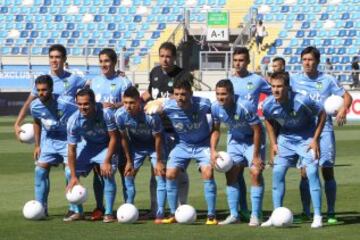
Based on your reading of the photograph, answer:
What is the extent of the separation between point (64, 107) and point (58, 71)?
57 centimetres

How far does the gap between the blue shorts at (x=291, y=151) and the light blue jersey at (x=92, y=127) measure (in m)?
1.93

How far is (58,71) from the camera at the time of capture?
12219mm

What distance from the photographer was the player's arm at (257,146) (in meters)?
10.8

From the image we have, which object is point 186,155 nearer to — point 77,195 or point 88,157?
point 88,157

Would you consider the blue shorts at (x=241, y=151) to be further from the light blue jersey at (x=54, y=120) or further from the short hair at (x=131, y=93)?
the light blue jersey at (x=54, y=120)

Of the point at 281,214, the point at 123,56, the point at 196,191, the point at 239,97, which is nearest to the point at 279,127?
the point at 239,97

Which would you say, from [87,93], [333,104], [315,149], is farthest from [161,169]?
[333,104]

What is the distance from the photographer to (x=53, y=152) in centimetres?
1188

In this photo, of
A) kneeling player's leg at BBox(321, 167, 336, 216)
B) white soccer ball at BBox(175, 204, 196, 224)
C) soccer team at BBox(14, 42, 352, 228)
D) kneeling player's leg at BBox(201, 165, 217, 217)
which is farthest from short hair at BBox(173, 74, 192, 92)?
kneeling player's leg at BBox(321, 167, 336, 216)

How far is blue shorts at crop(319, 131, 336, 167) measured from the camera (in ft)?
A: 36.4

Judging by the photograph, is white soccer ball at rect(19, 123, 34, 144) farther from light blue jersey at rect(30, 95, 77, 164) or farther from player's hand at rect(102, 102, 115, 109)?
player's hand at rect(102, 102, 115, 109)

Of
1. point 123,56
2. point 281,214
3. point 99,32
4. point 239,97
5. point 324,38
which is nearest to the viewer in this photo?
point 281,214

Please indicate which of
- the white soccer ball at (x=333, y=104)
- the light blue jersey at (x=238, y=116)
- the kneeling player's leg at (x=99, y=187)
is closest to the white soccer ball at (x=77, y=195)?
the kneeling player's leg at (x=99, y=187)

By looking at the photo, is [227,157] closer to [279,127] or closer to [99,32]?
[279,127]
